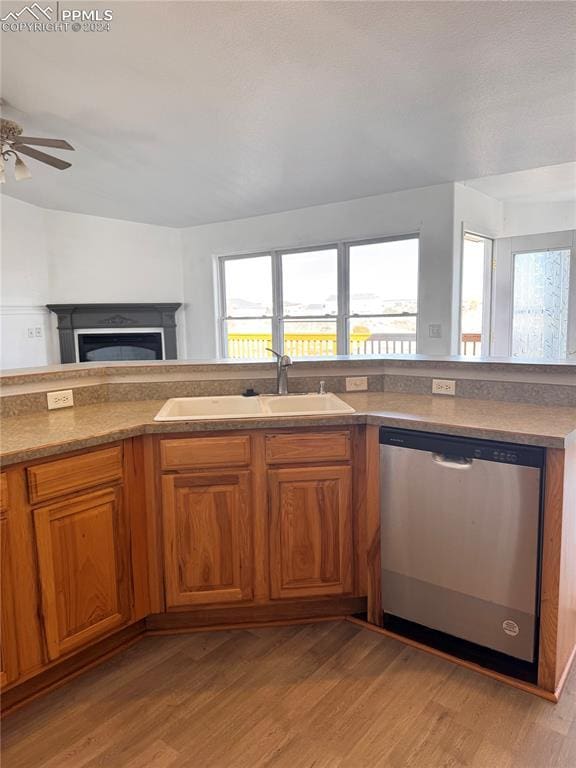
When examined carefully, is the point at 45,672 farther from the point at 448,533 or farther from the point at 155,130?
the point at 155,130

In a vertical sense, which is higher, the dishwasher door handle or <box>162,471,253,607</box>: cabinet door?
the dishwasher door handle

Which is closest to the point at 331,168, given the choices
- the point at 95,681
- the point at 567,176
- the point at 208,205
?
the point at 208,205

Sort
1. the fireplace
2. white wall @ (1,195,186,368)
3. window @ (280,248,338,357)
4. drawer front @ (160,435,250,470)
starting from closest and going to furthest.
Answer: drawer front @ (160,435,250,470), window @ (280,248,338,357), white wall @ (1,195,186,368), the fireplace

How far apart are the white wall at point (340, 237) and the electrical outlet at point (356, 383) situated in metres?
2.26

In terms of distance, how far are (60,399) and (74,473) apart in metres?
0.68

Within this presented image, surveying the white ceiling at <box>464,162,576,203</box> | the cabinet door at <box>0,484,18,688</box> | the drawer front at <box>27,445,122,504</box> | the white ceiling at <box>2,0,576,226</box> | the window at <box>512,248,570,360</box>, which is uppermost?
the white ceiling at <box>2,0,576,226</box>

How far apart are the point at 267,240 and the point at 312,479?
4154 millimetres

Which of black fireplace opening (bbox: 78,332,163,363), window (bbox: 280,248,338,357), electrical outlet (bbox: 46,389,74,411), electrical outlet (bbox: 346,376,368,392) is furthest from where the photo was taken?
black fireplace opening (bbox: 78,332,163,363)

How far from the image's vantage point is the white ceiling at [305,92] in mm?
2344

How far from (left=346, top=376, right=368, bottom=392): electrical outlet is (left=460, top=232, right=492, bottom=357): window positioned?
251 cm

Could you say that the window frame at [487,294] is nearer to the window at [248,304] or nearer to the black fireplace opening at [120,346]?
the window at [248,304]

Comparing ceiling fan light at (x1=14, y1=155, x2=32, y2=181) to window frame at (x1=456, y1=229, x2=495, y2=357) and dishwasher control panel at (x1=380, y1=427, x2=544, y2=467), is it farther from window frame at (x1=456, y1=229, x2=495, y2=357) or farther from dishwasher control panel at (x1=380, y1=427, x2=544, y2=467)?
window frame at (x1=456, y1=229, x2=495, y2=357)

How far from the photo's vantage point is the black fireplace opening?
6.25m

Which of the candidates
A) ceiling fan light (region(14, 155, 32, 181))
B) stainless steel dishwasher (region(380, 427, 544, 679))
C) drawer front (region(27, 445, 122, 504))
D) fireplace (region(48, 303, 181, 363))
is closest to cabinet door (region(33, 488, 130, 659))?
drawer front (region(27, 445, 122, 504))
